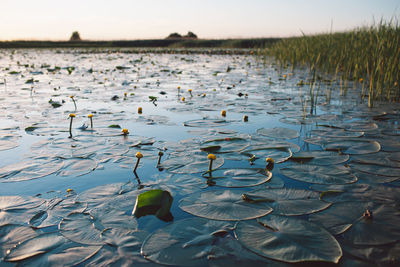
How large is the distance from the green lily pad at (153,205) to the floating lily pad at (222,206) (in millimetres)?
80

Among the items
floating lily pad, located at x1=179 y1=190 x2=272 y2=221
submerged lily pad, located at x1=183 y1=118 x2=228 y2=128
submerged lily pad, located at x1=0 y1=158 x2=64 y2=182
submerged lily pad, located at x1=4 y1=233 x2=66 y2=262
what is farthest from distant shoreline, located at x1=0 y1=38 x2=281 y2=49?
submerged lily pad, located at x1=4 y1=233 x2=66 y2=262

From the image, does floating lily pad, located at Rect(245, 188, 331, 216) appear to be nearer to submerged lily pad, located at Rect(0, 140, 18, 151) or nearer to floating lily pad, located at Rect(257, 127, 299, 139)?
floating lily pad, located at Rect(257, 127, 299, 139)

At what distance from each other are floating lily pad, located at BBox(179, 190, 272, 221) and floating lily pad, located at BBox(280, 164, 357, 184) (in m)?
0.40

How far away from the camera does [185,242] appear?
1071 millimetres

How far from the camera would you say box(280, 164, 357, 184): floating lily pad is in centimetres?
155

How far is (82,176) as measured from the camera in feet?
5.40

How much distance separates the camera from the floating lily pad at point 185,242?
39.0 inches

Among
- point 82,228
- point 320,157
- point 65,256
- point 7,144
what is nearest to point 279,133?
point 320,157

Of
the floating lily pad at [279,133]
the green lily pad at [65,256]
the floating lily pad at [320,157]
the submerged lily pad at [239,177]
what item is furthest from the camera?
the floating lily pad at [279,133]

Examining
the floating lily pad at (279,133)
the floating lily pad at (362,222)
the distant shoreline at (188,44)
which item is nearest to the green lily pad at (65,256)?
the floating lily pad at (362,222)

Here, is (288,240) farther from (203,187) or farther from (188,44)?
(188,44)

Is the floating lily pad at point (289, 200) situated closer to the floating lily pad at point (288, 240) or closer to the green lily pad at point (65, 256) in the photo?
the floating lily pad at point (288, 240)

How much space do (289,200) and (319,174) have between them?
38 centimetres

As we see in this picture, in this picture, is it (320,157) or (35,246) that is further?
(320,157)
